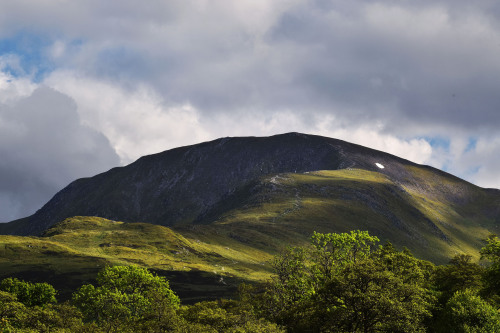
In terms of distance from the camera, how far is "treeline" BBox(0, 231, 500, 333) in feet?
→ 183

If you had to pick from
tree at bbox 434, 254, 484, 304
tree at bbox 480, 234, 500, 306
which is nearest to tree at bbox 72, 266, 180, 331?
tree at bbox 434, 254, 484, 304

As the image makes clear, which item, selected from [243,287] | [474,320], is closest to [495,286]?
[474,320]

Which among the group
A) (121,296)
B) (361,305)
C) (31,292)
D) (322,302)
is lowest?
(31,292)

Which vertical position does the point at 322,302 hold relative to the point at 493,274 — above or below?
below

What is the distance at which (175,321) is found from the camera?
62375 millimetres

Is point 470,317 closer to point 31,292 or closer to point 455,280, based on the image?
point 455,280

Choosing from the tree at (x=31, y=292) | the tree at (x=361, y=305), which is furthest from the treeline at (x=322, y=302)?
the tree at (x=31, y=292)

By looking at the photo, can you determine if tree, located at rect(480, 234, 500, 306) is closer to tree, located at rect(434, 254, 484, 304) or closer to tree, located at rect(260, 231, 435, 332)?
tree, located at rect(434, 254, 484, 304)

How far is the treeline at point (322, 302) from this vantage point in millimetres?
55781

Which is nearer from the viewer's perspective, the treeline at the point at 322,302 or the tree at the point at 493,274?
the treeline at the point at 322,302

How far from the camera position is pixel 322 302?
58750mm

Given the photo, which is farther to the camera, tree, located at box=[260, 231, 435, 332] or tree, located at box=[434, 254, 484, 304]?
tree, located at box=[434, 254, 484, 304]

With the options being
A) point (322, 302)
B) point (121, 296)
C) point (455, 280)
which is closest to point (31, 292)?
point (121, 296)

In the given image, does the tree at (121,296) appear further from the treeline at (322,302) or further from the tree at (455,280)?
the tree at (455,280)
